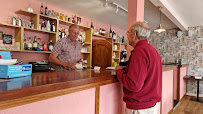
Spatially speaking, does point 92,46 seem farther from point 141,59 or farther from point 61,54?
point 141,59

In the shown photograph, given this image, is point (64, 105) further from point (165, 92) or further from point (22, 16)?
point (22, 16)

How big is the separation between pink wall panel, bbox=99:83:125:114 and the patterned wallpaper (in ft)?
18.1

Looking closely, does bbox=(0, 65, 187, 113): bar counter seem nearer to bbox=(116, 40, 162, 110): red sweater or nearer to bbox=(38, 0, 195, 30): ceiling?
bbox=(116, 40, 162, 110): red sweater

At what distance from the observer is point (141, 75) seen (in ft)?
3.83

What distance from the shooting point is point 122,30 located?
6926 mm

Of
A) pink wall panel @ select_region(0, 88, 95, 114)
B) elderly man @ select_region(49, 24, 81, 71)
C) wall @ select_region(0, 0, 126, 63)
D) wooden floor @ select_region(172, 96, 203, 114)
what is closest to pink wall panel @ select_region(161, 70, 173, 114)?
wooden floor @ select_region(172, 96, 203, 114)

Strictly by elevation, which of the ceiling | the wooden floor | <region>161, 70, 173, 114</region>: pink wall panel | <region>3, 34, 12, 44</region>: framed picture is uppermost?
the ceiling

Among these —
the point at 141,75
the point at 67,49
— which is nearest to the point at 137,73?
the point at 141,75

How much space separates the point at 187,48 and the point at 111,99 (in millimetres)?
5847

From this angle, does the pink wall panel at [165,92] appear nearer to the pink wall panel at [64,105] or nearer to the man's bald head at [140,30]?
the man's bald head at [140,30]

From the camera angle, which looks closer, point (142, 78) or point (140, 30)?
point (142, 78)

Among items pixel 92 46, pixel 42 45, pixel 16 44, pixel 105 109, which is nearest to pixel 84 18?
pixel 92 46

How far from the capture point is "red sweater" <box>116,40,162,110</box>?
1.18 metres

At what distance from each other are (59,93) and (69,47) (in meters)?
1.65
